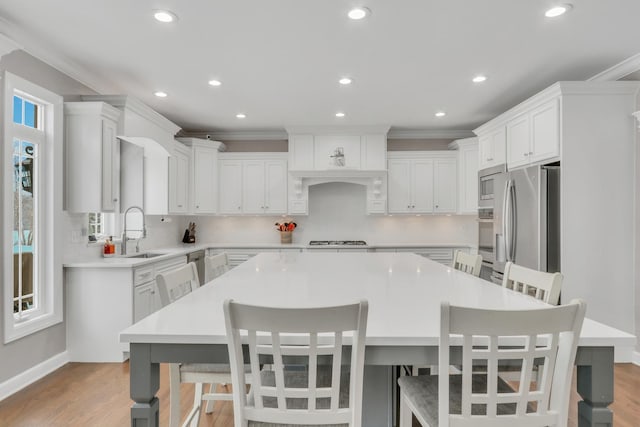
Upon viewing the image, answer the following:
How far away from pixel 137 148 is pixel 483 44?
142 inches

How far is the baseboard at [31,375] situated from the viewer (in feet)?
8.93

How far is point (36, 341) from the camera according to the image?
3.06m

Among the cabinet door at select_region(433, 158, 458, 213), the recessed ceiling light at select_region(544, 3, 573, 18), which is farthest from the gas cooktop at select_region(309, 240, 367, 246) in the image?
the recessed ceiling light at select_region(544, 3, 573, 18)

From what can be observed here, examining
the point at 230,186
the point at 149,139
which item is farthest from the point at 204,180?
the point at 149,139

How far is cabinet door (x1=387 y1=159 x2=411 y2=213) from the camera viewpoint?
594 cm

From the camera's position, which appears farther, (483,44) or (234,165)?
(234,165)

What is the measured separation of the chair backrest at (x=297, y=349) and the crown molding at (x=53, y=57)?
111 inches

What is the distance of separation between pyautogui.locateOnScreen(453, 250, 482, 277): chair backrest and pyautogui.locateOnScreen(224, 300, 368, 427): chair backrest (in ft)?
6.19

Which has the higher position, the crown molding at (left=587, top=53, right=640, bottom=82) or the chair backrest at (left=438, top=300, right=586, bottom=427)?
the crown molding at (left=587, top=53, right=640, bottom=82)

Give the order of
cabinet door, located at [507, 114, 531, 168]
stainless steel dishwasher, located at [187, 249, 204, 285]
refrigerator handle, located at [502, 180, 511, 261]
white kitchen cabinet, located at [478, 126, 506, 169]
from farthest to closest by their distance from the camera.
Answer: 1. stainless steel dishwasher, located at [187, 249, 204, 285]
2. white kitchen cabinet, located at [478, 126, 506, 169]
3. refrigerator handle, located at [502, 180, 511, 261]
4. cabinet door, located at [507, 114, 531, 168]

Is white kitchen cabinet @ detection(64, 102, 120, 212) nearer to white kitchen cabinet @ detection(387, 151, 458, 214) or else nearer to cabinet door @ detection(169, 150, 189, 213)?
cabinet door @ detection(169, 150, 189, 213)

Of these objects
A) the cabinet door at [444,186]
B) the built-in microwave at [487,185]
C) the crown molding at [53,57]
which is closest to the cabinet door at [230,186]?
the crown molding at [53,57]

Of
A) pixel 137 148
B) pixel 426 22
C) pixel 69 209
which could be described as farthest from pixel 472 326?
pixel 137 148

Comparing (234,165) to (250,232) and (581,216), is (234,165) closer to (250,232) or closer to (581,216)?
(250,232)
